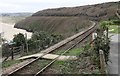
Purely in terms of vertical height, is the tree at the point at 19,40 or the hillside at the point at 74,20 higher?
the tree at the point at 19,40

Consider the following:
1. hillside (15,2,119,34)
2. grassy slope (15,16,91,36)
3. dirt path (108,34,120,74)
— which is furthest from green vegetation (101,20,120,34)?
hillside (15,2,119,34)

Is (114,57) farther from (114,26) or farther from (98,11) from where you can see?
(98,11)

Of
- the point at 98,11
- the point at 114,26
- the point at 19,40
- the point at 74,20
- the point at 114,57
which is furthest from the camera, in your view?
the point at 98,11

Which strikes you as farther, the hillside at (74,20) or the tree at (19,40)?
the hillside at (74,20)

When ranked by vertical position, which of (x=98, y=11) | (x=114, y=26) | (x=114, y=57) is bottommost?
(x=98, y=11)

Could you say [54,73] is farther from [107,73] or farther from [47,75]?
[107,73]

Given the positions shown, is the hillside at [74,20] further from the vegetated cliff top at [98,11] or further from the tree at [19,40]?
the tree at [19,40]

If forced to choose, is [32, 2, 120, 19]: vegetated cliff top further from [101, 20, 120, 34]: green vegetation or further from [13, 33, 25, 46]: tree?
[13, 33, 25, 46]: tree

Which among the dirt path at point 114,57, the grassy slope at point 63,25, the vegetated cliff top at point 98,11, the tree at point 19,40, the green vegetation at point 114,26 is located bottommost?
the grassy slope at point 63,25

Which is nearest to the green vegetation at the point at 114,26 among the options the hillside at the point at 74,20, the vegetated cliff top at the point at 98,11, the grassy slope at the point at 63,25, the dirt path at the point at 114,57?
the dirt path at the point at 114,57

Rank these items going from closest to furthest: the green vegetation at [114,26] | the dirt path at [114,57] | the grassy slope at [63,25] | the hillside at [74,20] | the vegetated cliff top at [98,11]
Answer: the dirt path at [114,57] → the green vegetation at [114,26] → the grassy slope at [63,25] → the hillside at [74,20] → the vegetated cliff top at [98,11]

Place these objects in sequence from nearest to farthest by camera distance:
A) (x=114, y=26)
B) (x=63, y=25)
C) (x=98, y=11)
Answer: (x=114, y=26)
(x=63, y=25)
(x=98, y=11)

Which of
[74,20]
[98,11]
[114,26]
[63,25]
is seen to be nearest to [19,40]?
[114,26]

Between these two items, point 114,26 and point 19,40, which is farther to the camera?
point 19,40
